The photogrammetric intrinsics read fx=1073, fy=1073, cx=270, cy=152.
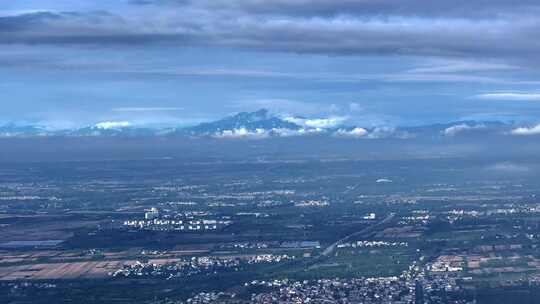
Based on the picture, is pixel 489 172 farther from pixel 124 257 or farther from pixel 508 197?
pixel 124 257

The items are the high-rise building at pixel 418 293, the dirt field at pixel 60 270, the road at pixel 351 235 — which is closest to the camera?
the high-rise building at pixel 418 293

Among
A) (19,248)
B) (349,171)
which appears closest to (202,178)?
(349,171)

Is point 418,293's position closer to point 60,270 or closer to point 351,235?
point 60,270

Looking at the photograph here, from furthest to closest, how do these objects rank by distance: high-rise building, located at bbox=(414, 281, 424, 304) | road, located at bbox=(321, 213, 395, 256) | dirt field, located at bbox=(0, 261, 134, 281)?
road, located at bbox=(321, 213, 395, 256) < dirt field, located at bbox=(0, 261, 134, 281) < high-rise building, located at bbox=(414, 281, 424, 304)

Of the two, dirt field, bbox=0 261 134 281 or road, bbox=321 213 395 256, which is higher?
dirt field, bbox=0 261 134 281

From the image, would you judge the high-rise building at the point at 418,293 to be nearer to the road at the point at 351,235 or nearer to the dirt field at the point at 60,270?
the road at the point at 351,235

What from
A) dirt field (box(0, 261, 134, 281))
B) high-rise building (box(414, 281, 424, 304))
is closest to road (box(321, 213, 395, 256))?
high-rise building (box(414, 281, 424, 304))

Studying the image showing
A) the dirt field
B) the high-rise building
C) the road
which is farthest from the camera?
the road

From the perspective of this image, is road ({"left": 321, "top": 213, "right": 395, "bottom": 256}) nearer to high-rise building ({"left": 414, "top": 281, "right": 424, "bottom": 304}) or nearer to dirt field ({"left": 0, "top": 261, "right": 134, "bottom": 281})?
high-rise building ({"left": 414, "top": 281, "right": 424, "bottom": 304})

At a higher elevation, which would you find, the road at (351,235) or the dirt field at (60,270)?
the dirt field at (60,270)

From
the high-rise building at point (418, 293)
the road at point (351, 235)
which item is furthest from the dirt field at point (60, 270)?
the high-rise building at point (418, 293)

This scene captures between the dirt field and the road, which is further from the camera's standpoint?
the road
